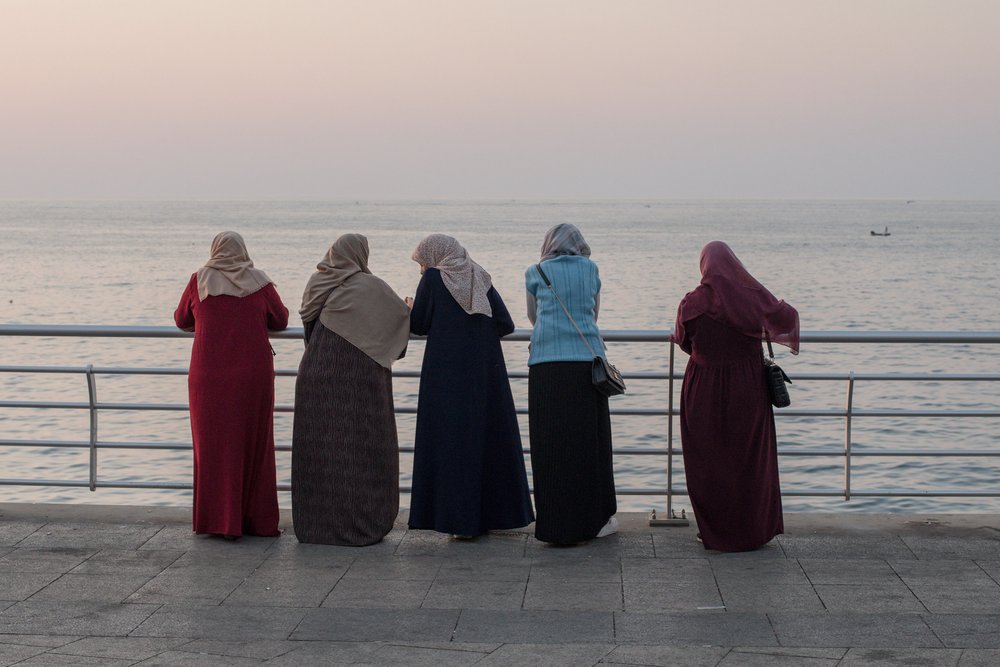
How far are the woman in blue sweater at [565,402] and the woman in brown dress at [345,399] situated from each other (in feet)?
2.22

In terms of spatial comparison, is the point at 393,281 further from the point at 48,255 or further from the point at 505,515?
the point at 505,515

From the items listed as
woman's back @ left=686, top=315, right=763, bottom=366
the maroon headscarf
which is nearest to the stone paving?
woman's back @ left=686, top=315, right=763, bottom=366

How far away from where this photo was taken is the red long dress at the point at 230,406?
5.80 metres

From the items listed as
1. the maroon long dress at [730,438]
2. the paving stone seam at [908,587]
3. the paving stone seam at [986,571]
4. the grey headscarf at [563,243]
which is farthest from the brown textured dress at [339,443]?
the paving stone seam at [986,571]

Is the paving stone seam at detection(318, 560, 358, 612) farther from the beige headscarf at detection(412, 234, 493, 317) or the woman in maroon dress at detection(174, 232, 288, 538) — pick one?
the beige headscarf at detection(412, 234, 493, 317)

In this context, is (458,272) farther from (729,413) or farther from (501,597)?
(501,597)

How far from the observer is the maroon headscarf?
555 centimetres

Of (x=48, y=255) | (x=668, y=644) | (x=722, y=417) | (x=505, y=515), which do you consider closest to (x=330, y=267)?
(x=505, y=515)

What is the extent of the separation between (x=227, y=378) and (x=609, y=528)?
6.41 feet

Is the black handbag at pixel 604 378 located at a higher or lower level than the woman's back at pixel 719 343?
lower

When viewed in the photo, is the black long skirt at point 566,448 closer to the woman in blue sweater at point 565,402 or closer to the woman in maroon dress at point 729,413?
the woman in blue sweater at point 565,402

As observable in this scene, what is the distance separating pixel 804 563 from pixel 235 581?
248 centimetres

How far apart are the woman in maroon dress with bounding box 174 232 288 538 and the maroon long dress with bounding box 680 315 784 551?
2.01 meters

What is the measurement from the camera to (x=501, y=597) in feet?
16.3
